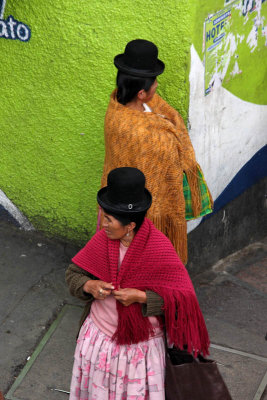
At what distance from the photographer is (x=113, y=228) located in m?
3.24

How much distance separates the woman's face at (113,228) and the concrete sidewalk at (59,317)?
153 cm

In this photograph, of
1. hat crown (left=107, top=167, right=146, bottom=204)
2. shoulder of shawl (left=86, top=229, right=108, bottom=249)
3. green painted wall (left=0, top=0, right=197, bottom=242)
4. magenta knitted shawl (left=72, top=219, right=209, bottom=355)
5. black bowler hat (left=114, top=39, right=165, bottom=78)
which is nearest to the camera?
hat crown (left=107, top=167, right=146, bottom=204)

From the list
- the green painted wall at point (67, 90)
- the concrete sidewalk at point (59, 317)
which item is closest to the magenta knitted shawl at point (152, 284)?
the concrete sidewalk at point (59, 317)

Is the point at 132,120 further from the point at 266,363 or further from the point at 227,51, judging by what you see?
the point at 266,363

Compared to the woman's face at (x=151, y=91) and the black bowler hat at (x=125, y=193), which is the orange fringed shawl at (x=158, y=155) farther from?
the black bowler hat at (x=125, y=193)

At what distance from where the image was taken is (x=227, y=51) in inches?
199

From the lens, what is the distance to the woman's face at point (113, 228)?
3.22m

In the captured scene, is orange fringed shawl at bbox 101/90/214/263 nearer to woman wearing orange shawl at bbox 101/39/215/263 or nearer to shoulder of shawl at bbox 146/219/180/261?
woman wearing orange shawl at bbox 101/39/215/263

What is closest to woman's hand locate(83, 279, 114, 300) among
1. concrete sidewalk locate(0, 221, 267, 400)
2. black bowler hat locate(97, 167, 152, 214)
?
black bowler hat locate(97, 167, 152, 214)

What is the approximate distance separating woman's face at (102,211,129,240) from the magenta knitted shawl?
57 mm

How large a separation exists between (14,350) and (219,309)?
5.25 feet

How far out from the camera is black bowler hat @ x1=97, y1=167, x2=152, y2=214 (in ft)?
10.3

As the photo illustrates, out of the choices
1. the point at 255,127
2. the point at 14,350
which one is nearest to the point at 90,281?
the point at 14,350

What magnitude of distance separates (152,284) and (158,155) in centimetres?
111
